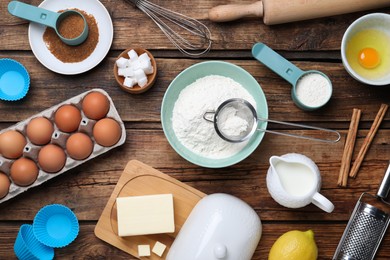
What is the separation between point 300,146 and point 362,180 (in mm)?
180

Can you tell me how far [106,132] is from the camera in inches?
52.4

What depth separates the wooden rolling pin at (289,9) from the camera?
53.9 inches

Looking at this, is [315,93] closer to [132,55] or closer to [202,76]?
[202,76]

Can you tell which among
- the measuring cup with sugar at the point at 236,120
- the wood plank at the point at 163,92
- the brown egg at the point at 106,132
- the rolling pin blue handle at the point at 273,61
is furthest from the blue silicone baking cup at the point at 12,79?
the rolling pin blue handle at the point at 273,61

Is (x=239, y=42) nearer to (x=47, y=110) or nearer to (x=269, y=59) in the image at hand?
(x=269, y=59)

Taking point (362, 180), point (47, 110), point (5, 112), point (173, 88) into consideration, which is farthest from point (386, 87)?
point (5, 112)

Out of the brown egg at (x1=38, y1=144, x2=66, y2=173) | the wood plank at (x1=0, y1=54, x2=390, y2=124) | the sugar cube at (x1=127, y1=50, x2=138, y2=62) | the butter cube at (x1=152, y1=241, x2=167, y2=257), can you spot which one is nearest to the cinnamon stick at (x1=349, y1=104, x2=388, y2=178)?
the wood plank at (x1=0, y1=54, x2=390, y2=124)

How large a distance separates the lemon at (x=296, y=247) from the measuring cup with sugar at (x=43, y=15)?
71 centimetres

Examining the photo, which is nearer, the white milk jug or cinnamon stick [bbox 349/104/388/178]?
the white milk jug

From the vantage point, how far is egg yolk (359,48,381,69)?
1390 mm

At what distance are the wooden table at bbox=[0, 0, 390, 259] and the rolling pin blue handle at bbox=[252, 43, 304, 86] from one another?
0.16 ft

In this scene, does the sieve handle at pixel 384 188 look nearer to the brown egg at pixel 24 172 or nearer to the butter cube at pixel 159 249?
Result: the butter cube at pixel 159 249

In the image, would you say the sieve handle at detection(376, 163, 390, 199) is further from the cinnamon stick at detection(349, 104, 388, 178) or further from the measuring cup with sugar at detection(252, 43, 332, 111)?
the measuring cup with sugar at detection(252, 43, 332, 111)

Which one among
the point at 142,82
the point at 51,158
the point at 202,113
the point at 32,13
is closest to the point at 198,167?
the point at 202,113
